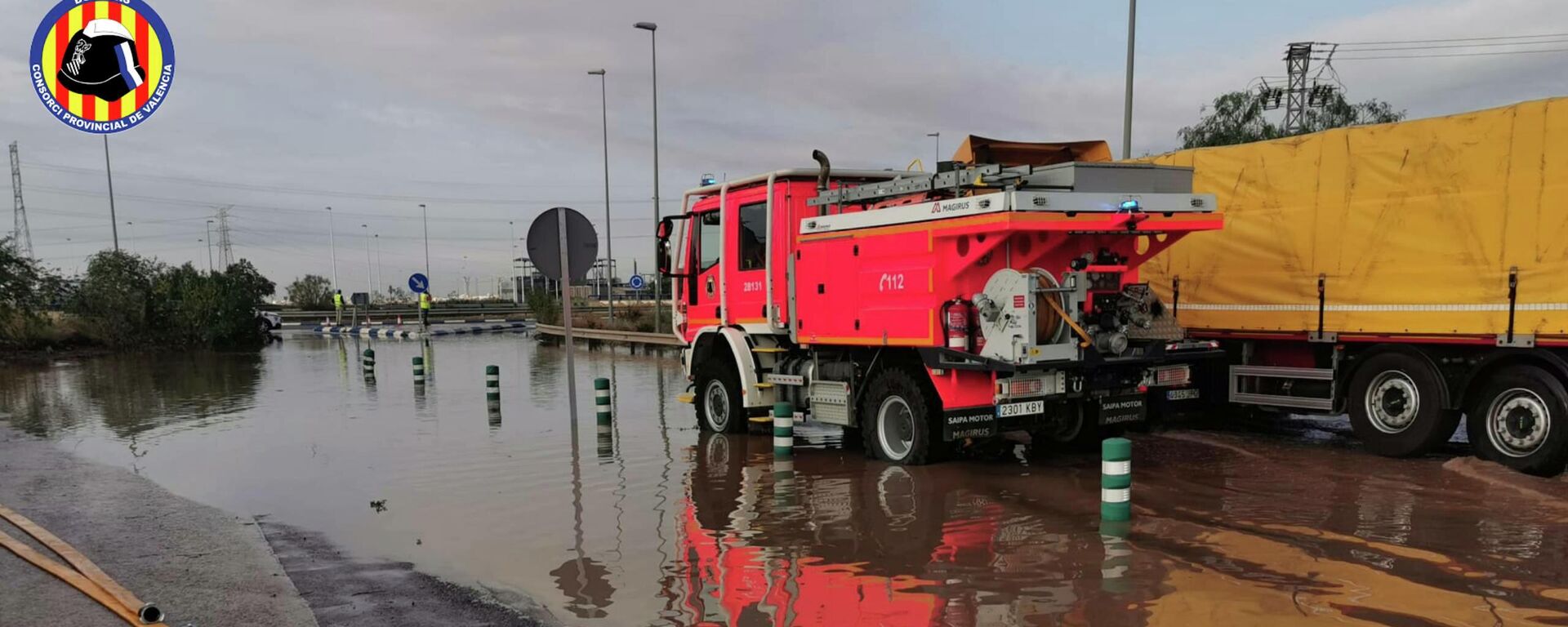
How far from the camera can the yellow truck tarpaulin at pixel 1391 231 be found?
813cm

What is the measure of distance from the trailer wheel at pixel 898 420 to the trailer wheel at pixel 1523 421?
4.53 m

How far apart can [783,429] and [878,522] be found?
2.75 meters

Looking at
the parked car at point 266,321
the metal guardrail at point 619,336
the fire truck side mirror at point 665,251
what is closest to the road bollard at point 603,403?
the fire truck side mirror at point 665,251

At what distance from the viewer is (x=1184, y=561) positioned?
19.5 feet

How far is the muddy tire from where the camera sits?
12.0 meters

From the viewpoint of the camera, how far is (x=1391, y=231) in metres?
9.18

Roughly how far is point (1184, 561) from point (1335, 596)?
0.89 m

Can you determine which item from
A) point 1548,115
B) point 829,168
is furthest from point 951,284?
point 1548,115

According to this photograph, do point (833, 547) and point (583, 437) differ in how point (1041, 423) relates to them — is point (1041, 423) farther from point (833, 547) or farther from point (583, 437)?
point (583, 437)

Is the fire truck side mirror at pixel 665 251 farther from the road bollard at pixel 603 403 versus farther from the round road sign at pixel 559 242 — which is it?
the round road sign at pixel 559 242

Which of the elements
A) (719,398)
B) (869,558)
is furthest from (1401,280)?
(719,398)

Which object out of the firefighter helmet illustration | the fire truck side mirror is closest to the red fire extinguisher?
the fire truck side mirror

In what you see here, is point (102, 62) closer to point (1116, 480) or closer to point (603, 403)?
point (603, 403)

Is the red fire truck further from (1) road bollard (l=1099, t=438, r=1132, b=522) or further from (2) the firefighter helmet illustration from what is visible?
(2) the firefighter helmet illustration
